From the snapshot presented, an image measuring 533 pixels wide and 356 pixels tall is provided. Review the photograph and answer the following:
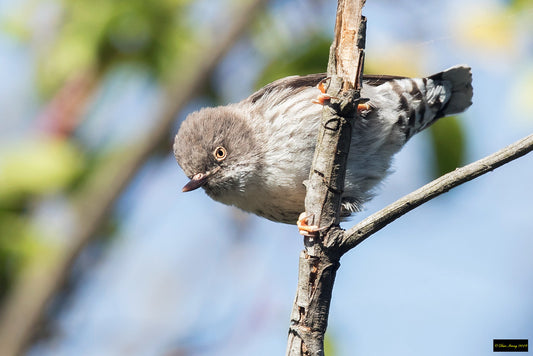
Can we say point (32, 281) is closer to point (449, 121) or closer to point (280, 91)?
point (280, 91)

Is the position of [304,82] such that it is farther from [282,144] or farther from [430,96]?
[430,96]

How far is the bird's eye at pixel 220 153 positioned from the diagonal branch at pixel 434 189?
175cm

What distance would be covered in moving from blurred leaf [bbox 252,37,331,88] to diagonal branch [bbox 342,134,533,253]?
1.71m

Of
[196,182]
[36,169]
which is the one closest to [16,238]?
[36,169]

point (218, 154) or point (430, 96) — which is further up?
point (430, 96)

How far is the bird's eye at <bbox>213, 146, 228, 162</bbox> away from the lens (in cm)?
470

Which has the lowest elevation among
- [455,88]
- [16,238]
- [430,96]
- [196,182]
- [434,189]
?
[434,189]

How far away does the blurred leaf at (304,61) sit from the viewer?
4500 mm

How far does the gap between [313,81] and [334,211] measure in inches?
75.1

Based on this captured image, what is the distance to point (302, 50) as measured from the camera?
15.1ft

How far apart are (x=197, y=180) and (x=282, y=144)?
0.67 metres

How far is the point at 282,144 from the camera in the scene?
454cm

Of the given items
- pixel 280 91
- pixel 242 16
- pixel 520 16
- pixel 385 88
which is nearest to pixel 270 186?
pixel 280 91

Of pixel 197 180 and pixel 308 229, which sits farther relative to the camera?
pixel 197 180
